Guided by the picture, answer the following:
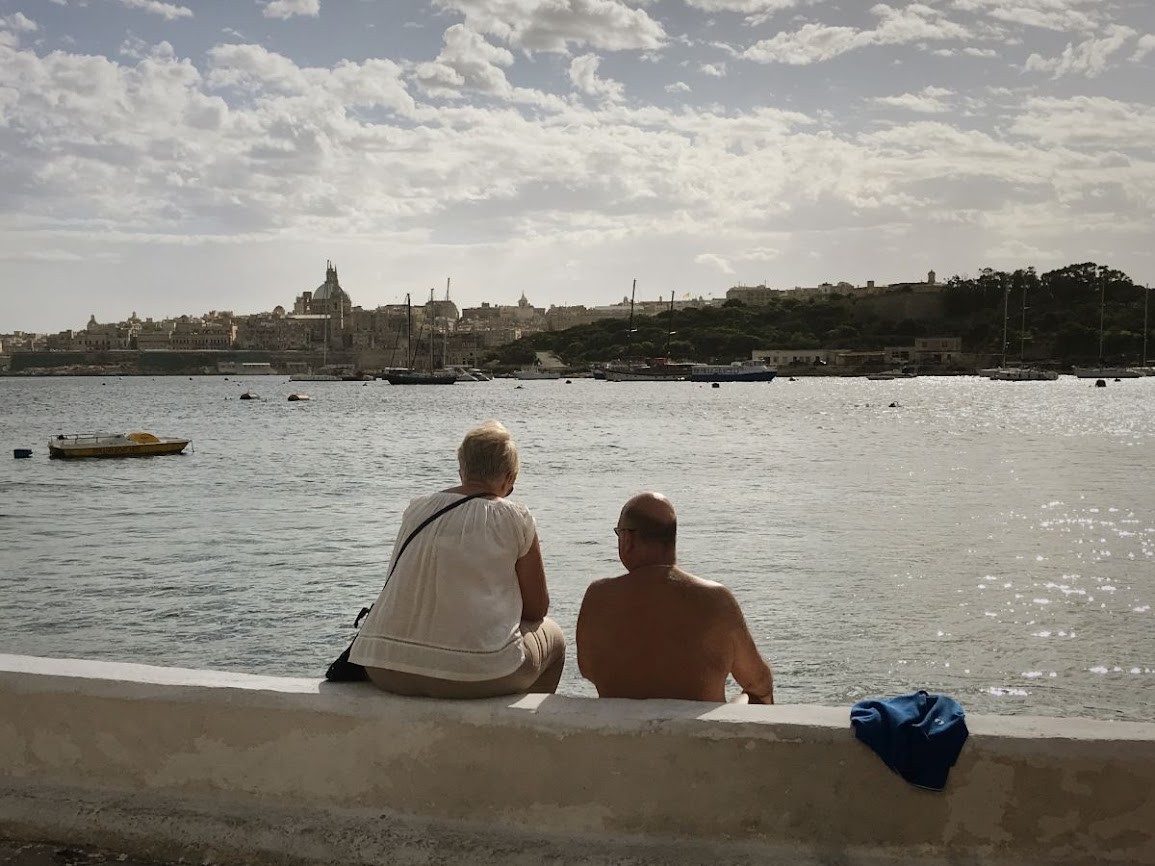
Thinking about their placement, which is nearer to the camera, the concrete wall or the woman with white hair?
the concrete wall

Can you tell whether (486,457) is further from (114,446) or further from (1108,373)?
(1108,373)

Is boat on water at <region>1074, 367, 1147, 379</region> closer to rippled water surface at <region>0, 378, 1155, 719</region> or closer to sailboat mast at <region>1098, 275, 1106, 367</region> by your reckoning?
sailboat mast at <region>1098, 275, 1106, 367</region>

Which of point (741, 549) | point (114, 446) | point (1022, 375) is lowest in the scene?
point (114, 446)

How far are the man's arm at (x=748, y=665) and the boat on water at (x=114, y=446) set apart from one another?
34812mm

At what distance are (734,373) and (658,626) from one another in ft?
430

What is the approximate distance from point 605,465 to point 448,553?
30187 mm

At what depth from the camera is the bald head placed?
3.58 metres

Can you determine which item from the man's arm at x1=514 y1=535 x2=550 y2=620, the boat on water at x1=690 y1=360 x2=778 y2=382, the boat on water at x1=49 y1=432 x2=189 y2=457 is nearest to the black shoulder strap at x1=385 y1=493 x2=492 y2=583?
the man's arm at x1=514 y1=535 x2=550 y2=620

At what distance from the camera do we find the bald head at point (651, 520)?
3.58 metres

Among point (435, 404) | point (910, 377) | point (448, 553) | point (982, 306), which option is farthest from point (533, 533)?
point (982, 306)

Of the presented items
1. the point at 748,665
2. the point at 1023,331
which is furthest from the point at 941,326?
the point at 748,665

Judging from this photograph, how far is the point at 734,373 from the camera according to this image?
133250 millimetres

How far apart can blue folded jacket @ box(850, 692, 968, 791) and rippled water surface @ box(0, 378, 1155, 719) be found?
5729 millimetres

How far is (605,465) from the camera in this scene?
33.6m
